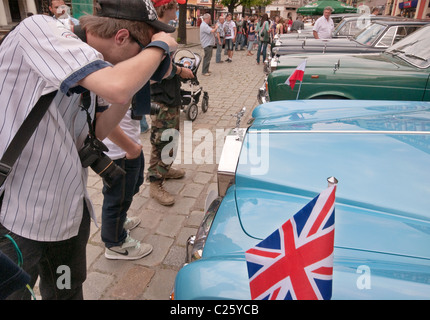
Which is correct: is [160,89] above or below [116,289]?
above

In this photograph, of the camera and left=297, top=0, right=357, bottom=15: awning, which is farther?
left=297, top=0, right=357, bottom=15: awning

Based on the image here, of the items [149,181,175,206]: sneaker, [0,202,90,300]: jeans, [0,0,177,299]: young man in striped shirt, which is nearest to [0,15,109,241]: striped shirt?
[0,0,177,299]: young man in striped shirt

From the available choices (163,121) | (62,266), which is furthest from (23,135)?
(163,121)

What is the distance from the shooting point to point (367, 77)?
162 inches

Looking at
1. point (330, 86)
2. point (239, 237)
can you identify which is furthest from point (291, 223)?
point (330, 86)

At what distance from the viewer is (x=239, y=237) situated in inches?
55.2

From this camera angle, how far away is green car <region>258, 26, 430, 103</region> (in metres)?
3.98

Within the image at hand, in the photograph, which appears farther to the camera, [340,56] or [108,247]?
[340,56]

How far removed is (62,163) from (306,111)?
1.98 meters

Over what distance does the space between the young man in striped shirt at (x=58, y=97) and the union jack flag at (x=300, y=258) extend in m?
0.73

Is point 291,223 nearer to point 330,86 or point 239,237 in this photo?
point 239,237

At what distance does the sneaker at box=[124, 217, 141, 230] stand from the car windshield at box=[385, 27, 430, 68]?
412 cm

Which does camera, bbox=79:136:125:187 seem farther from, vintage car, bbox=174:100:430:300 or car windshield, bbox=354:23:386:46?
car windshield, bbox=354:23:386:46

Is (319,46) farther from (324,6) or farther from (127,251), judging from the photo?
(324,6)
